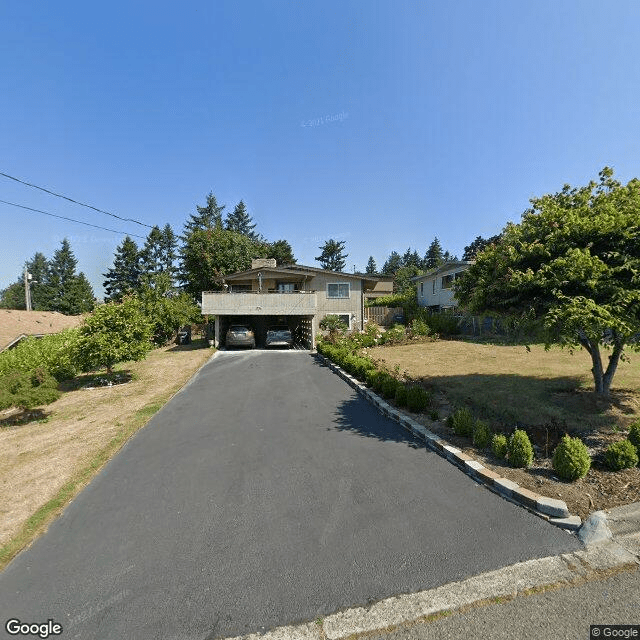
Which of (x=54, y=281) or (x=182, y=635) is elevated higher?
(x=54, y=281)

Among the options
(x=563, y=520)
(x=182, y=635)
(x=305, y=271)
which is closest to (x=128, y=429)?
(x=182, y=635)

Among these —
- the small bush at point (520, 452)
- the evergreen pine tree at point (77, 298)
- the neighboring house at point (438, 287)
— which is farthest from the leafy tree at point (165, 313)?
the evergreen pine tree at point (77, 298)

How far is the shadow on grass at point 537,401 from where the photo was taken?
24.3ft

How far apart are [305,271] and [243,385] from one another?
16.0 m

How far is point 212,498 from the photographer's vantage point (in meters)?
4.99

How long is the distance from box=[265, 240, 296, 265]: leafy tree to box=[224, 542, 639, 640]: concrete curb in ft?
172

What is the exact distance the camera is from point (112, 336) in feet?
45.2

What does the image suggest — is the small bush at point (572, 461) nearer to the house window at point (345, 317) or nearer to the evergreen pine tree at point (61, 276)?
the house window at point (345, 317)

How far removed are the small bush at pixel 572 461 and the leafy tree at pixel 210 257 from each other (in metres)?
36.0

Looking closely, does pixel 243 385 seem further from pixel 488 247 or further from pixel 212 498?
pixel 488 247

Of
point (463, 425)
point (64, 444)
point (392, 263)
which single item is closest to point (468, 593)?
point (463, 425)

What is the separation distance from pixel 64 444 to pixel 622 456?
10.5 meters

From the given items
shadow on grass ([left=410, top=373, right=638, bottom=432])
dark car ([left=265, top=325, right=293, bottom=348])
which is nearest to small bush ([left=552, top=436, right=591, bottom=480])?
shadow on grass ([left=410, top=373, right=638, bottom=432])

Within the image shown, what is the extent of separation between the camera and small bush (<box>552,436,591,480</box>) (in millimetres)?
4930
